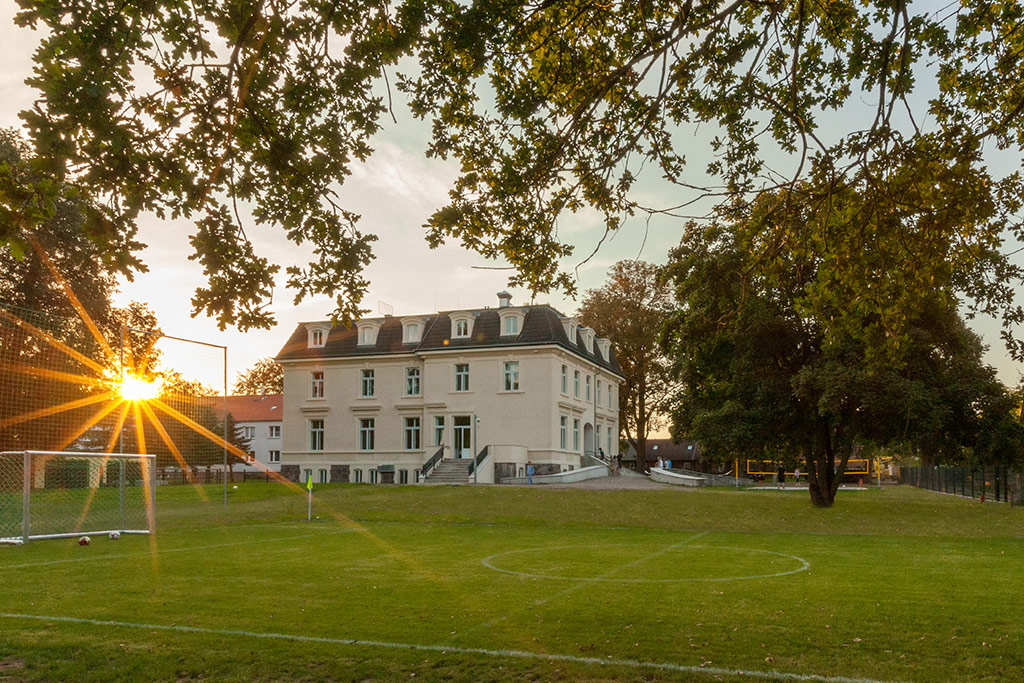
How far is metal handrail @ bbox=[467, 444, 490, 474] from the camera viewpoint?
41.6 meters

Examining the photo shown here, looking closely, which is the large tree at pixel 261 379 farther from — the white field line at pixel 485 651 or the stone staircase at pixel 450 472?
the white field line at pixel 485 651

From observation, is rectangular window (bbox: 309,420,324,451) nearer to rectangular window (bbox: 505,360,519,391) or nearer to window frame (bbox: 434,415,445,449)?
window frame (bbox: 434,415,445,449)

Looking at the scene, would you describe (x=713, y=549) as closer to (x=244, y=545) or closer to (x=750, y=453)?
(x=244, y=545)

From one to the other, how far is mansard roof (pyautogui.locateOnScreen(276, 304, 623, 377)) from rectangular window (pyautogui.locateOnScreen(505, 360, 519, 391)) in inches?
42.0

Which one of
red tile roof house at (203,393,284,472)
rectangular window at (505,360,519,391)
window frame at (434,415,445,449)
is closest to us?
rectangular window at (505,360,519,391)

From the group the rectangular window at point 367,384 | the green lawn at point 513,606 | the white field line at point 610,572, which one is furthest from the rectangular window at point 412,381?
the white field line at point 610,572

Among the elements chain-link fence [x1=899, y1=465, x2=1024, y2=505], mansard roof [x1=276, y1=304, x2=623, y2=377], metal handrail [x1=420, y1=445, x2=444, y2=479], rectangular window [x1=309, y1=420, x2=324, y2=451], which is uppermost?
mansard roof [x1=276, y1=304, x2=623, y2=377]

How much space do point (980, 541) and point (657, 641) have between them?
14737mm

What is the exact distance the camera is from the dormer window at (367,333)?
49.2 metres

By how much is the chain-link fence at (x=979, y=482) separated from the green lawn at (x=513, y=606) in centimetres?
1451

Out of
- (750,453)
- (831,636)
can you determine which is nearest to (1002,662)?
(831,636)

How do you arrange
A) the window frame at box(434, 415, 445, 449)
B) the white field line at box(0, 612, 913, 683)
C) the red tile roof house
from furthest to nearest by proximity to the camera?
the red tile roof house → the window frame at box(434, 415, 445, 449) → the white field line at box(0, 612, 913, 683)

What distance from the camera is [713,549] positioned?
16.8m

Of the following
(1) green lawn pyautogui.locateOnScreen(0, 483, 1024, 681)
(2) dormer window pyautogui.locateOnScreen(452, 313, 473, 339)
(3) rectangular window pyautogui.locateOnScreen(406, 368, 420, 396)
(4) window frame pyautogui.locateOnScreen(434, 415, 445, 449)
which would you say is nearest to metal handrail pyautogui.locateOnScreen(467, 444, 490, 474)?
(4) window frame pyautogui.locateOnScreen(434, 415, 445, 449)
